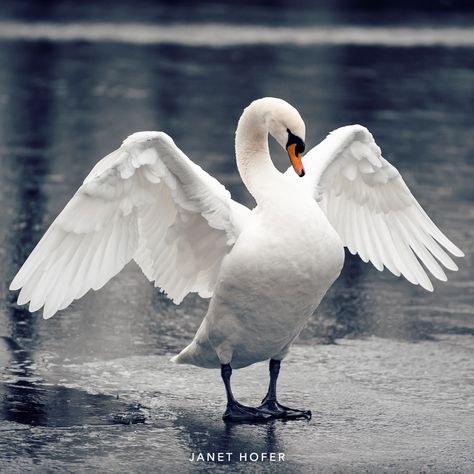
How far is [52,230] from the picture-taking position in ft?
23.7

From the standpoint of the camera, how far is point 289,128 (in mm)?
7340

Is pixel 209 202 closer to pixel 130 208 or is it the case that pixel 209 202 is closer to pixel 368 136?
pixel 130 208

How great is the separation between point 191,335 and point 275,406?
1.68 metres

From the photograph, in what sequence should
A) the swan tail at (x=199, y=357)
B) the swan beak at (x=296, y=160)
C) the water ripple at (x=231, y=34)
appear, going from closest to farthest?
the swan beak at (x=296, y=160) < the swan tail at (x=199, y=357) < the water ripple at (x=231, y=34)

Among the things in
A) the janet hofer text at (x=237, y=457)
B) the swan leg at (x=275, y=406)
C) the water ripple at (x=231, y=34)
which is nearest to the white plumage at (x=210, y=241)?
the swan leg at (x=275, y=406)

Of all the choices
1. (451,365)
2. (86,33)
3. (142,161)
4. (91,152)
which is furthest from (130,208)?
(86,33)

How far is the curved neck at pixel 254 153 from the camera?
7441 mm

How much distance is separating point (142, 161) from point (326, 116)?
11245 millimetres

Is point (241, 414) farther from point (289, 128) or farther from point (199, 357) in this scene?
point (289, 128)

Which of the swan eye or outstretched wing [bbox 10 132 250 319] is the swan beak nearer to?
the swan eye

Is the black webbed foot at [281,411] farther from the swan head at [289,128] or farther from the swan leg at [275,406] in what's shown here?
the swan head at [289,128]

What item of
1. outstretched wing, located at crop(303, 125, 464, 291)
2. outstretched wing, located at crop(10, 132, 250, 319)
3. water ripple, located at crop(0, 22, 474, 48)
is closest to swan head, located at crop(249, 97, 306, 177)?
outstretched wing, located at crop(10, 132, 250, 319)

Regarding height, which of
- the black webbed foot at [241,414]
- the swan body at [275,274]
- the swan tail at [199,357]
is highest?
the swan body at [275,274]

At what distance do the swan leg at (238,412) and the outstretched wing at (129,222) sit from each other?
67cm
